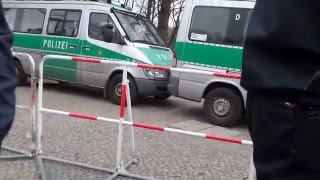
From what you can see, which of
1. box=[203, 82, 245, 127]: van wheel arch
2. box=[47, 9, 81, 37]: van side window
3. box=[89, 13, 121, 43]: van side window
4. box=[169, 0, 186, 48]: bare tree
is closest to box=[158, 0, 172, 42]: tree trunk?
box=[169, 0, 186, 48]: bare tree

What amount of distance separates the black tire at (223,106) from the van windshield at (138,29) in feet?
7.60

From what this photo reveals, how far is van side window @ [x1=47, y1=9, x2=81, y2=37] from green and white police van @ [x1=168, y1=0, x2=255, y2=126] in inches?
110

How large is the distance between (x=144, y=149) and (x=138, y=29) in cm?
472

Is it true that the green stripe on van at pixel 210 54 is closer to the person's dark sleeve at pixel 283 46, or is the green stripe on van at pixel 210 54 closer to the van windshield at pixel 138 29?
the van windshield at pixel 138 29

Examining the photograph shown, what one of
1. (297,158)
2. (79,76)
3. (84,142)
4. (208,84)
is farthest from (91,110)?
(297,158)

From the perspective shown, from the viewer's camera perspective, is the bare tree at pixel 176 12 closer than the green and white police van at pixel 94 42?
No

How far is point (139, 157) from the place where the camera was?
17.5 feet

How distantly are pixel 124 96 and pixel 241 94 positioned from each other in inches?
143

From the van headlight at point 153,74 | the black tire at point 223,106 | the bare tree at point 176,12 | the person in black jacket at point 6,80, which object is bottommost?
the black tire at point 223,106

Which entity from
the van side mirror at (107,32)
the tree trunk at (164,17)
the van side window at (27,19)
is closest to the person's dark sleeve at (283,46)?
the van side mirror at (107,32)

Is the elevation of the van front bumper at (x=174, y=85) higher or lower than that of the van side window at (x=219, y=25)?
lower

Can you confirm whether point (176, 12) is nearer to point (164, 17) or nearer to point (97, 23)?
point (164, 17)

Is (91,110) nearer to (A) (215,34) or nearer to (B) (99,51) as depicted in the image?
(B) (99,51)

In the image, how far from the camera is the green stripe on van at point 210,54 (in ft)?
25.4
